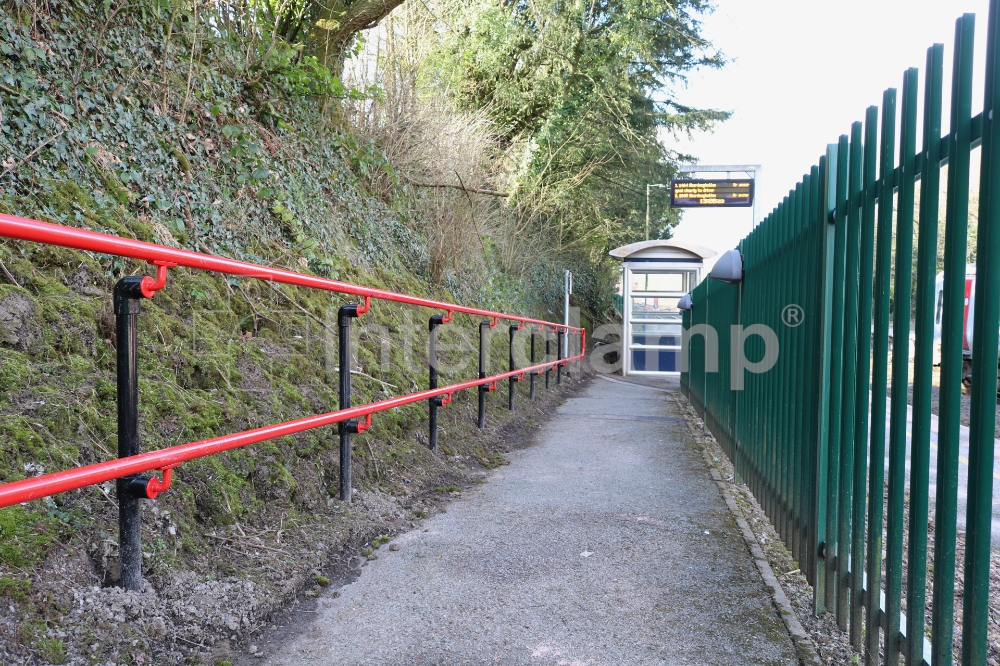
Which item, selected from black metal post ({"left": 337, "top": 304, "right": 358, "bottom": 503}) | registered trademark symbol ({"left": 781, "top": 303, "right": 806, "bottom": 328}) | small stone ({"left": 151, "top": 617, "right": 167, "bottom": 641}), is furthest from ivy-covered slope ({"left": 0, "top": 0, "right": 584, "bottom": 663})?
registered trademark symbol ({"left": 781, "top": 303, "right": 806, "bottom": 328})

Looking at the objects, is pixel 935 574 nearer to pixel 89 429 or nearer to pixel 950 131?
pixel 950 131

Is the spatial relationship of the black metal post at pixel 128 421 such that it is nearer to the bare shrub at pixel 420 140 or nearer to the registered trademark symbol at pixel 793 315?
the registered trademark symbol at pixel 793 315

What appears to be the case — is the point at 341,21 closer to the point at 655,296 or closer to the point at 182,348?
the point at 182,348

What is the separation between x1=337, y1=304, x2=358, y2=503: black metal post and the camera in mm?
3672

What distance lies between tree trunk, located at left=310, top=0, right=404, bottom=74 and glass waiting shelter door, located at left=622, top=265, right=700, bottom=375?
8.37 m

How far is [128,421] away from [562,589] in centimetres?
174

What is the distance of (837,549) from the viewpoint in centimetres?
261

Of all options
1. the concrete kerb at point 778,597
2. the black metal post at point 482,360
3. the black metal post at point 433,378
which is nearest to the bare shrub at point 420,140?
the black metal post at point 482,360

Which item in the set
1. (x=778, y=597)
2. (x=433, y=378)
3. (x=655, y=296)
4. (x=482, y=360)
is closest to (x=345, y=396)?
(x=433, y=378)

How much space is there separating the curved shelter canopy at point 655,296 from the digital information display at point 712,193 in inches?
36.5

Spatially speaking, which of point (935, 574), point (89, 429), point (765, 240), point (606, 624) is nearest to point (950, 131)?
point (935, 574)

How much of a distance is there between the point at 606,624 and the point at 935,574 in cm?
115

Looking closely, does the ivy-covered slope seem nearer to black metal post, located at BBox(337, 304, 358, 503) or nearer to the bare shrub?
black metal post, located at BBox(337, 304, 358, 503)

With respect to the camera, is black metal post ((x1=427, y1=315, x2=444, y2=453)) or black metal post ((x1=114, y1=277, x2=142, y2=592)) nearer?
black metal post ((x1=114, y1=277, x2=142, y2=592))
